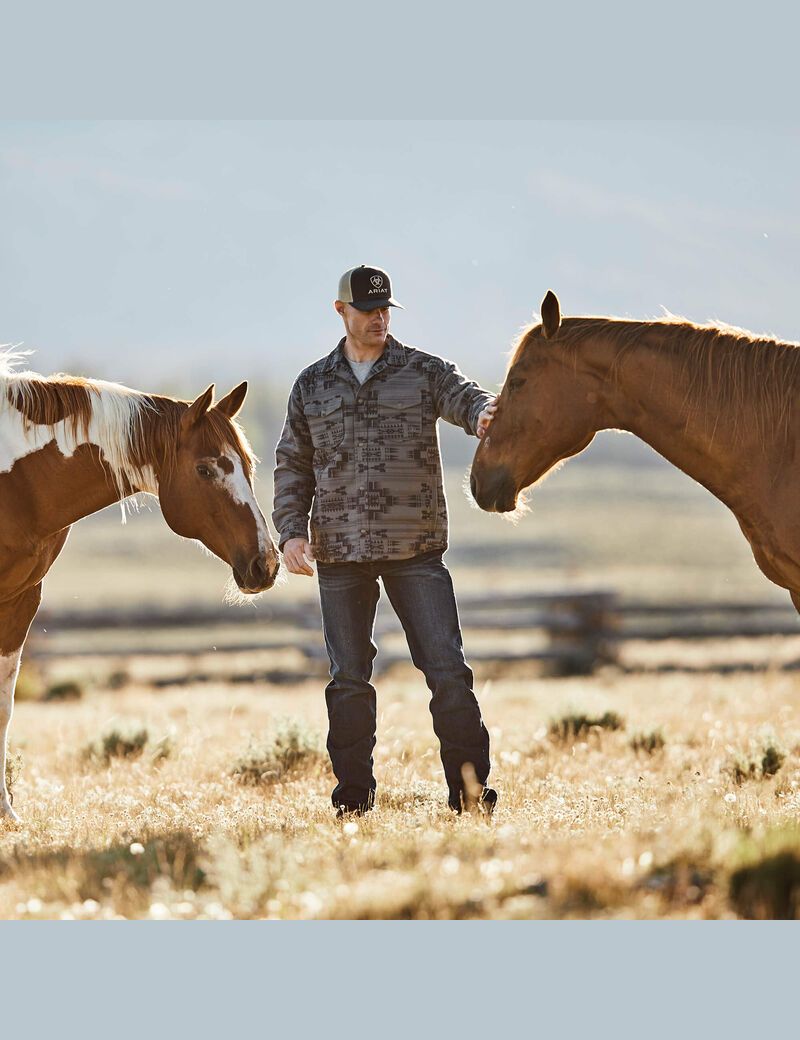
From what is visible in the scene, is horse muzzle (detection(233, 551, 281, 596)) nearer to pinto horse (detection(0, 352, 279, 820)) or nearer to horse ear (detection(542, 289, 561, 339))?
pinto horse (detection(0, 352, 279, 820))

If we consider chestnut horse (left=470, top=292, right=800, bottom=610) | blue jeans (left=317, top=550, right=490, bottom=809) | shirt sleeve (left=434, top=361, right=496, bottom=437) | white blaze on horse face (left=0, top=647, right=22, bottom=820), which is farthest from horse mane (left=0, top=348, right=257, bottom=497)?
chestnut horse (left=470, top=292, right=800, bottom=610)

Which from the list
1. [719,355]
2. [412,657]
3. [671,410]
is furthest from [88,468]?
[719,355]

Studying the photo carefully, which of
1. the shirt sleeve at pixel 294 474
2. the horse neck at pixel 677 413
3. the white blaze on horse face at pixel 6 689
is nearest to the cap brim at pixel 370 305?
the shirt sleeve at pixel 294 474

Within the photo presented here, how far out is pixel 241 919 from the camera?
360cm

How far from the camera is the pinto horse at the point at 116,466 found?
17.6ft

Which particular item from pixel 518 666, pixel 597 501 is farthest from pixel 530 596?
pixel 597 501

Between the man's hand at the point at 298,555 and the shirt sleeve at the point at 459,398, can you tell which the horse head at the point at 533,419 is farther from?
the man's hand at the point at 298,555

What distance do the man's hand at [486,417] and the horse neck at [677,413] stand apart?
1.85 feet

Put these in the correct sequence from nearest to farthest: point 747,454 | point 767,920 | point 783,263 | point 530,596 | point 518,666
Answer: point 767,920 < point 747,454 < point 530,596 < point 518,666 < point 783,263

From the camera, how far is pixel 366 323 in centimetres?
525

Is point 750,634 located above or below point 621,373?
below

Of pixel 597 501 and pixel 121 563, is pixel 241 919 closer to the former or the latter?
pixel 121 563

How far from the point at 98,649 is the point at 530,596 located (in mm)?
8642

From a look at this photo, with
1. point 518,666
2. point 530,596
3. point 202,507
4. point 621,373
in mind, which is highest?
point 621,373
